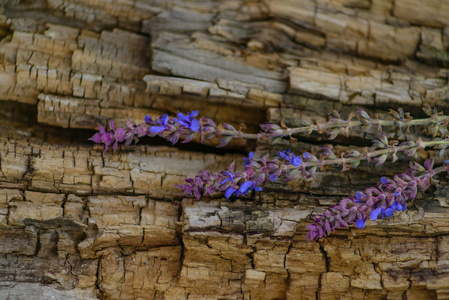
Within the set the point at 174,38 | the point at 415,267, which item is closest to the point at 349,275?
the point at 415,267

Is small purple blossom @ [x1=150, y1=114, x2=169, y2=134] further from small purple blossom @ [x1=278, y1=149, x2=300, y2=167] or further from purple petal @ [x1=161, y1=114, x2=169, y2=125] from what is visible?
small purple blossom @ [x1=278, y1=149, x2=300, y2=167]

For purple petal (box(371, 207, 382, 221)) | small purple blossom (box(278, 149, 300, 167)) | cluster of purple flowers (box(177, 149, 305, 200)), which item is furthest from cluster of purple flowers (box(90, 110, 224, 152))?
purple petal (box(371, 207, 382, 221))

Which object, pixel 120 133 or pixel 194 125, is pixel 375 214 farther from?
pixel 120 133

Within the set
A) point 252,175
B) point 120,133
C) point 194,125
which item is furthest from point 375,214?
point 120,133

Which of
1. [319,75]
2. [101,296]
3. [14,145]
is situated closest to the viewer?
[101,296]

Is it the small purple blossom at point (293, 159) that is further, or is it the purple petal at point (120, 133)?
the purple petal at point (120, 133)

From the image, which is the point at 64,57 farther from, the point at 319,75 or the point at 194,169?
the point at 319,75

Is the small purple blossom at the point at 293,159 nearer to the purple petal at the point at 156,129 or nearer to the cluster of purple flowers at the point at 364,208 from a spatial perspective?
the cluster of purple flowers at the point at 364,208

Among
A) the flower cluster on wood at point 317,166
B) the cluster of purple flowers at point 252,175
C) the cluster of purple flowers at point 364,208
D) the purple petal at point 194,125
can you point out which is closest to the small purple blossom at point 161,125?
the flower cluster on wood at point 317,166
